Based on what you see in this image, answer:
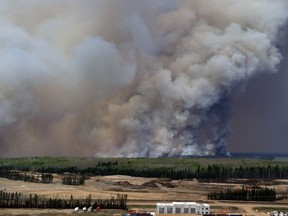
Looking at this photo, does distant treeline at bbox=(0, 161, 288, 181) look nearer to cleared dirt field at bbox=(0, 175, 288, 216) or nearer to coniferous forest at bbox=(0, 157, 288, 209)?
coniferous forest at bbox=(0, 157, 288, 209)

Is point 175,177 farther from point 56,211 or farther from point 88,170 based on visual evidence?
point 56,211

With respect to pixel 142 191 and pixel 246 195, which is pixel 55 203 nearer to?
pixel 142 191

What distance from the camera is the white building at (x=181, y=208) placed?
55031 mm

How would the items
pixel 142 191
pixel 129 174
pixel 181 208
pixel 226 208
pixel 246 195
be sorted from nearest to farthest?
pixel 181 208, pixel 226 208, pixel 246 195, pixel 142 191, pixel 129 174

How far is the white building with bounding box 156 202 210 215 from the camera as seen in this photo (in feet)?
181

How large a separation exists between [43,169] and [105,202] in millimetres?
65144

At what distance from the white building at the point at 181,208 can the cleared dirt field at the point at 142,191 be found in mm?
3268

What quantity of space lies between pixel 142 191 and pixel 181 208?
72.4 feet

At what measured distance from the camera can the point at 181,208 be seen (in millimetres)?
55625

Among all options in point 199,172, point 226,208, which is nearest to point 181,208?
point 226,208

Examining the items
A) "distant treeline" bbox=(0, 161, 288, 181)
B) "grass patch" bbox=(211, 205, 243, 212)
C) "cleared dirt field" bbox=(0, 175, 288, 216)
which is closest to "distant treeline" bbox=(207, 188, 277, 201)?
"cleared dirt field" bbox=(0, 175, 288, 216)

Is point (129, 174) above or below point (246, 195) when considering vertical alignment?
above

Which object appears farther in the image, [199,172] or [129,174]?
[129,174]

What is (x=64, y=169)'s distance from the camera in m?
122
